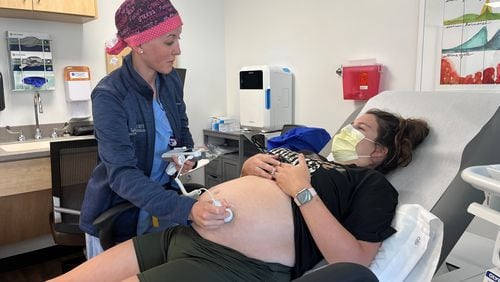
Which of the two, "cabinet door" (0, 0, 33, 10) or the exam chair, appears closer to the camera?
the exam chair

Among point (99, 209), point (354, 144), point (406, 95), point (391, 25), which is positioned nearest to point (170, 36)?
point (99, 209)

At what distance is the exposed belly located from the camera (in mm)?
1138

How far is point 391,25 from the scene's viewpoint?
2299 millimetres

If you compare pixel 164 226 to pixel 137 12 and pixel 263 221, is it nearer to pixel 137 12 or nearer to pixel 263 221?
pixel 263 221

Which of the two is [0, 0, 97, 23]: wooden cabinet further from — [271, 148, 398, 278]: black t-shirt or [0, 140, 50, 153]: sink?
[271, 148, 398, 278]: black t-shirt

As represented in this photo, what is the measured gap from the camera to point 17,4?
2.21 metres

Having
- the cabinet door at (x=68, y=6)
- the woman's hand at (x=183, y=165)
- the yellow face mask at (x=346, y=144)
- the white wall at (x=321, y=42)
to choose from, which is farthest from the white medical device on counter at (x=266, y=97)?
the woman's hand at (x=183, y=165)

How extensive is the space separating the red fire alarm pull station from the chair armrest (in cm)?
164

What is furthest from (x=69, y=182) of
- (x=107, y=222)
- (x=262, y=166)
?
(x=262, y=166)

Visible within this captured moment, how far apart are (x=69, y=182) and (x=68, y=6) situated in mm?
1173

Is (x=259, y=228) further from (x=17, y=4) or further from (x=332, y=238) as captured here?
(x=17, y=4)

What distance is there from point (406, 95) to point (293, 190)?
2.57ft

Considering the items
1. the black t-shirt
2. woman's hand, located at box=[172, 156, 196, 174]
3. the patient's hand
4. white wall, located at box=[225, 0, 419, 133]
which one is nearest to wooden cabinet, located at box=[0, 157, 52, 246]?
woman's hand, located at box=[172, 156, 196, 174]

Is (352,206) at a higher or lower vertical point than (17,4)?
lower
